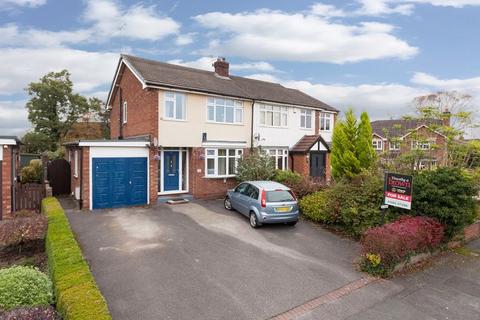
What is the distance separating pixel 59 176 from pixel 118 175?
5.60 m

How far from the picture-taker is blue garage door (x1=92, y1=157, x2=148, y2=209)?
12.3 m

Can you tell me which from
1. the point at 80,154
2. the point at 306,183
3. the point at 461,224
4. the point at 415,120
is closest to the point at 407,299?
the point at 461,224

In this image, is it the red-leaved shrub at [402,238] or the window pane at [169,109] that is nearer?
the red-leaved shrub at [402,238]

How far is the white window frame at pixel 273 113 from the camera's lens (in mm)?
17359

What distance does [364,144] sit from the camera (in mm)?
16500

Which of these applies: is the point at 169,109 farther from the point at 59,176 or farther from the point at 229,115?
the point at 59,176

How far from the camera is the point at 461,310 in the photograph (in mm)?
5852

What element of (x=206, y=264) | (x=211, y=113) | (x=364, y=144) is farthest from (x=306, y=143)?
(x=206, y=264)

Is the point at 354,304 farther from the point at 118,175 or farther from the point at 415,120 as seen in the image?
the point at 118,175

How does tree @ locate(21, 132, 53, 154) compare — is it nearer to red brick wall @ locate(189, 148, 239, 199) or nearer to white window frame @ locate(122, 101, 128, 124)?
white window frame @ locate(122, 101, 128, 124)

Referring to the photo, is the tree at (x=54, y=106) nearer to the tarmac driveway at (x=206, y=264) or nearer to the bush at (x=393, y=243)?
the tarmac driveway at (x=206, y=264)

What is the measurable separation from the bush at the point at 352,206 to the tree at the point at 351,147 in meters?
4.99

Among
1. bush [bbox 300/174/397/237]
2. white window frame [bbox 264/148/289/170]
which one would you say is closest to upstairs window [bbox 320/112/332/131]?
white window frame [bbox 264/148/289/170]

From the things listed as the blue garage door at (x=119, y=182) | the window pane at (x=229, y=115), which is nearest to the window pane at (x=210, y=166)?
the window pane at (x=229, y=115)
